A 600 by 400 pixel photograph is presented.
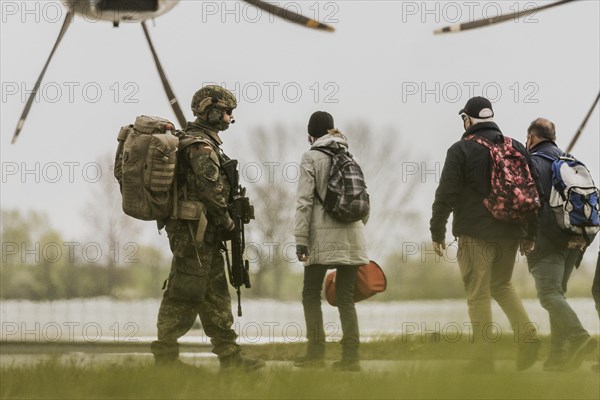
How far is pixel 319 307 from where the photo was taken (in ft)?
26.7

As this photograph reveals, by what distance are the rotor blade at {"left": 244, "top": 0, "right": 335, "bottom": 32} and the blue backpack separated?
436 centimetres

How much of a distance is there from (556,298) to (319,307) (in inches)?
70.6

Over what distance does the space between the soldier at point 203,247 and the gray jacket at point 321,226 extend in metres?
0.68

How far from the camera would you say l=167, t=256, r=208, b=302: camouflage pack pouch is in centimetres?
731

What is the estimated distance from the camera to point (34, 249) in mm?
14820

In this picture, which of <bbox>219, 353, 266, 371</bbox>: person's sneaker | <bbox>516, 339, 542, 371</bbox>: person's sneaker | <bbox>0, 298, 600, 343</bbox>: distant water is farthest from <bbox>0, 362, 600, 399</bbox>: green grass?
<bbox>0, 298, 600, 343</bbox>: distant water

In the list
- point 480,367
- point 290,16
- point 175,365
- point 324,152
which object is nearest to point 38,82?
point 290,16

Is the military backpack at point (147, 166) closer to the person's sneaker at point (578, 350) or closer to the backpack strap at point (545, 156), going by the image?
the backpack strap at point (545, 156)

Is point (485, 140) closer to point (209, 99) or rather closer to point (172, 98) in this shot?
point (209, 99)

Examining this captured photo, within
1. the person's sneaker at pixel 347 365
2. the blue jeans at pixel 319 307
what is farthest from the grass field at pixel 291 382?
the blue jeans at pixel 319 307

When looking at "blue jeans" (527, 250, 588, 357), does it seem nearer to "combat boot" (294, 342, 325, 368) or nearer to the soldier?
"combat boot" (294, 342, 325, 368)

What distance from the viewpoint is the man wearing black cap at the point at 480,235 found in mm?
7664

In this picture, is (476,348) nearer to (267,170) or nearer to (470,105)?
(470,105)

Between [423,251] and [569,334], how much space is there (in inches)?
110
